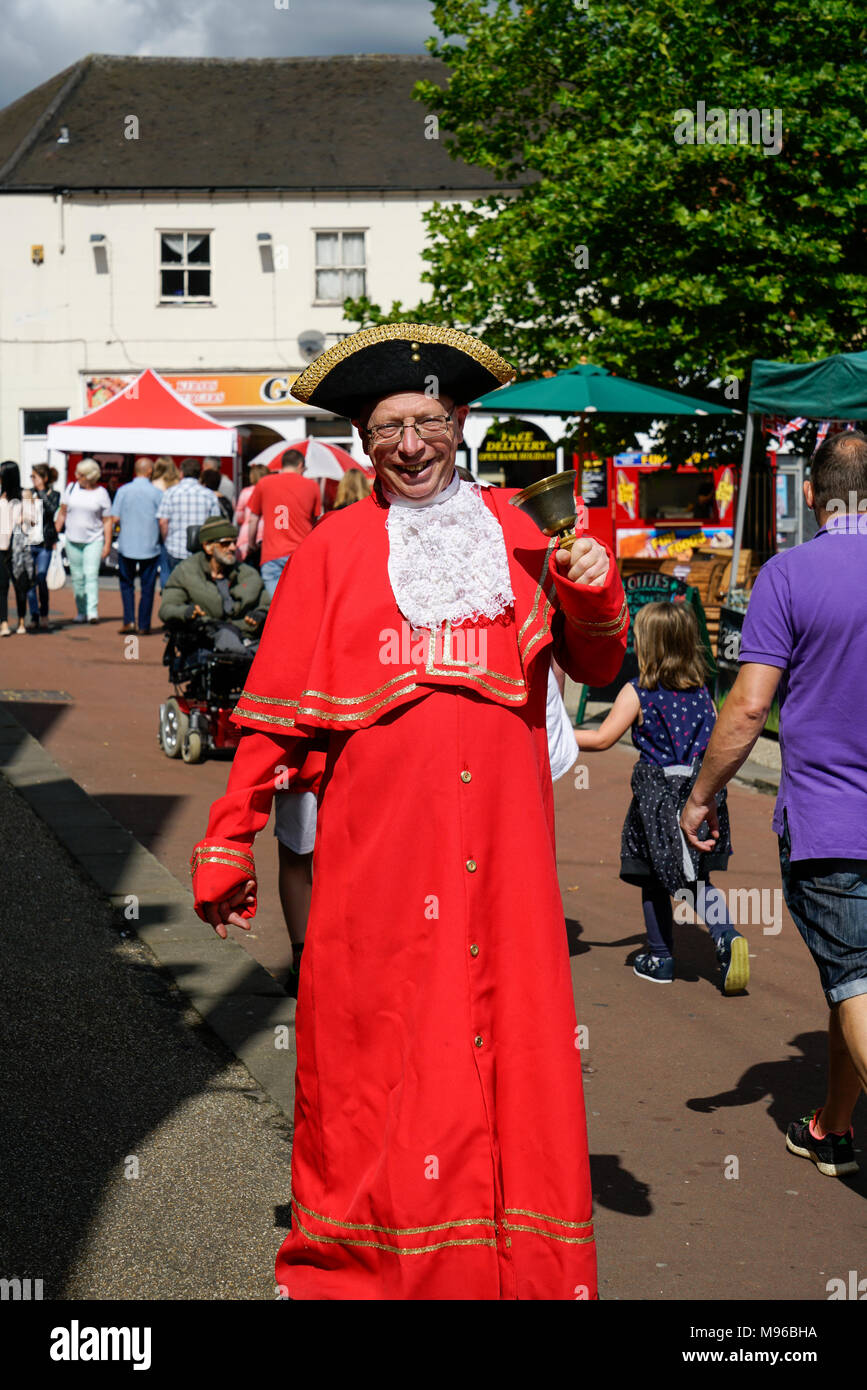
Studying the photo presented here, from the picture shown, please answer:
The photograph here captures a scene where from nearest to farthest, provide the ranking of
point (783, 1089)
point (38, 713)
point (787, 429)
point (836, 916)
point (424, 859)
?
Answer: 1. point (424, 859)
2. point (836, 916)
3. point (783, 1089)
4. point (38, 713)
5. point (787, 429)

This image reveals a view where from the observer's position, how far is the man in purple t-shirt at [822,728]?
12.8 ft

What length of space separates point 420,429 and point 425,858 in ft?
2.84

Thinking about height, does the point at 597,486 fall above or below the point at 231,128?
below

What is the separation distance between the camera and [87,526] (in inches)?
717

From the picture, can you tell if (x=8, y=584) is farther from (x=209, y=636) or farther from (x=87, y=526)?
(x=209, y=636)

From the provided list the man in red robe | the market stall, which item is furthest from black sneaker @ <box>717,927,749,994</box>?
the market stall

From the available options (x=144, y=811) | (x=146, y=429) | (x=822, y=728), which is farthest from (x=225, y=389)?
(x=822, y=728)

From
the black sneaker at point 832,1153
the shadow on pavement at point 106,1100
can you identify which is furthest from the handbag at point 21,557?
the black sneaker at point 832,1153

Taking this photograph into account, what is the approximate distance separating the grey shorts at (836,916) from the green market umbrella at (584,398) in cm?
835

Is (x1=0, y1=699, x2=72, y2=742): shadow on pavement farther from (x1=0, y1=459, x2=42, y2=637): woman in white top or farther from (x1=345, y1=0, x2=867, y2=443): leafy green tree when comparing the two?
(x1=345, y1=0, x2=867, y2=443): leafy green tree

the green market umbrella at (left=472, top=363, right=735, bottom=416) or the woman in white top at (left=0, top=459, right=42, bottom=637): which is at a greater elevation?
the green market umbrella at (left=472, top=363, right=735, bottom=416)

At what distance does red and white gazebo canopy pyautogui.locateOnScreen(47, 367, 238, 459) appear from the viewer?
771 inches

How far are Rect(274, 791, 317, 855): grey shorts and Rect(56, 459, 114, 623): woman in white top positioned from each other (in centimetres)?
1309

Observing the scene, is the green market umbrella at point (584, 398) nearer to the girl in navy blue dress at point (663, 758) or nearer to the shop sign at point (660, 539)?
the girl in navy blue dress at point (663, 758)
